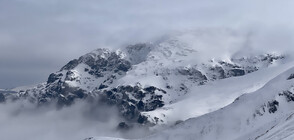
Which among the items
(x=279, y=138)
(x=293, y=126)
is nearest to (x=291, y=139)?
(x=279, y=138)

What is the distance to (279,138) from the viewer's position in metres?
118

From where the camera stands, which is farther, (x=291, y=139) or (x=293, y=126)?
Result: (x=293, y=126)

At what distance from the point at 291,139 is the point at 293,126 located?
2430cm

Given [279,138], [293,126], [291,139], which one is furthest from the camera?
[293,126]

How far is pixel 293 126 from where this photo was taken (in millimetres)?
129750

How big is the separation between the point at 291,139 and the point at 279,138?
11.8 metres

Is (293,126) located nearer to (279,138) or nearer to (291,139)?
(279,138)

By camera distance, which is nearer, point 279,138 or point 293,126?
point 279,138

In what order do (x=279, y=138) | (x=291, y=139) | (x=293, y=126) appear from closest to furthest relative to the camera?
(x=291, y=139) < (x=279, y=138) < (x=293, y=126)

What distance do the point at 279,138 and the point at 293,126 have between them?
1336 centimetres

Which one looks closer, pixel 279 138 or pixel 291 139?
pixel 291 139

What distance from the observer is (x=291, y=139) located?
106 m
